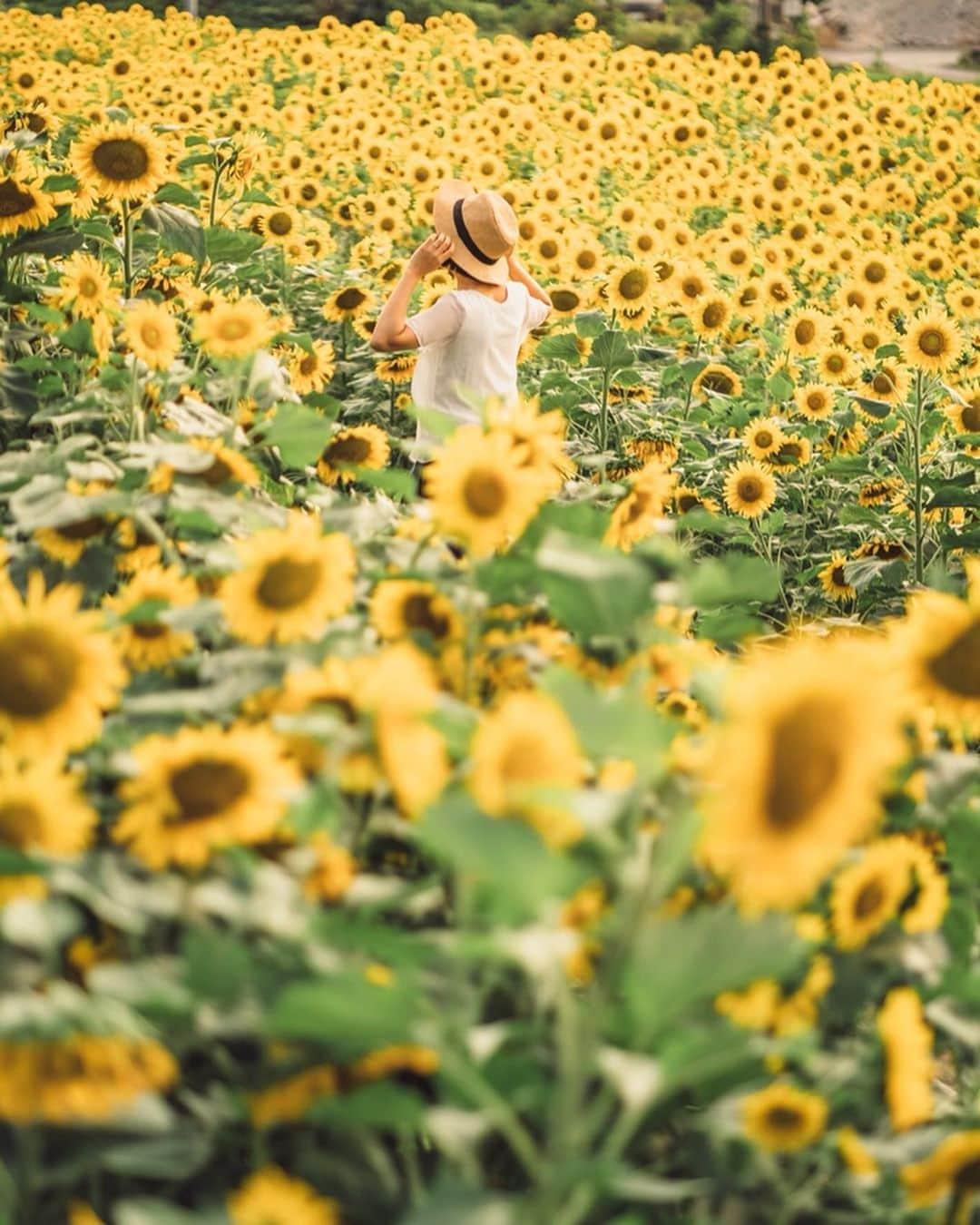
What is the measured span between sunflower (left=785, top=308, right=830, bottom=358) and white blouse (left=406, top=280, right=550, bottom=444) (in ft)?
5.31

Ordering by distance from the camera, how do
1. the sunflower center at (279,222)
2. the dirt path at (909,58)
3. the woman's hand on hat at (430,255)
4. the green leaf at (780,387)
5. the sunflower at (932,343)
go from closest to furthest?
the woman's hand on hat at (430,255) < the sunflower at (932,343) < the green leaf at (780,387) < the sunflower center at (279,222) < the dirt path at (909,58)

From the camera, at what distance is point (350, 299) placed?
4.34 meters

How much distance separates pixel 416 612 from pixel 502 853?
0.53 metres

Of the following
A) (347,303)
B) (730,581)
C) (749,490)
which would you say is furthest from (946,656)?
(347,303)

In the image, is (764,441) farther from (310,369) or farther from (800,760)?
(800,760)

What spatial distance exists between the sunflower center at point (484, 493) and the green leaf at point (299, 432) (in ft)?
1.54

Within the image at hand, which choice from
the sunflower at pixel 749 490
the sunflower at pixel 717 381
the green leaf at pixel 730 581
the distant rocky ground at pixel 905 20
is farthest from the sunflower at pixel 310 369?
the distant rocky ground at pixel 905 20

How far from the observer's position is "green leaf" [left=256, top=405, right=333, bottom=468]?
1709mm

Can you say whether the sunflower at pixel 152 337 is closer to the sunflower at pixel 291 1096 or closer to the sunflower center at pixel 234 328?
the sunflower center at pixel 234 328

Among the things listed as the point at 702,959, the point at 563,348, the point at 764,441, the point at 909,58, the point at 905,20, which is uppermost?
the point at 905,20

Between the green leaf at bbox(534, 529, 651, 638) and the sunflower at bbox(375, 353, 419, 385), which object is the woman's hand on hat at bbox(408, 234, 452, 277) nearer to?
the sunflower at bbox(375, 353, 419, 385)

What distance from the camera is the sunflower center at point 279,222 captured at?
16.5 feet

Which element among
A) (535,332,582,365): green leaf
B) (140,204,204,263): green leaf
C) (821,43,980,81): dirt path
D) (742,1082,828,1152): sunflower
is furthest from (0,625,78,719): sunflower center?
(821,43,980,81): dirt path

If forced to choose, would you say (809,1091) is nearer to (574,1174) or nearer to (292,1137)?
(574,1174)
